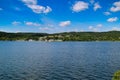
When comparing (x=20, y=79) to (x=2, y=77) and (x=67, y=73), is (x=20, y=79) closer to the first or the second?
(x=2, y=77)

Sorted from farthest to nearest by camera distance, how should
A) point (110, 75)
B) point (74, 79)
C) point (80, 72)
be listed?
point (80, 72), point (110, 75), point (74, 79)

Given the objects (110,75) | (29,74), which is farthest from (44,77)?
(110,75)

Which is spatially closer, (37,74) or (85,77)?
(85,77)

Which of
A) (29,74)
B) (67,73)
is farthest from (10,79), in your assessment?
(67,73)

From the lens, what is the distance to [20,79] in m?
53.4

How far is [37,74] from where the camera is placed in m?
59.2

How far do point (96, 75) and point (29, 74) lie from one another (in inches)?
758

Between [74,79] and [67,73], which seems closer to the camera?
[74,79]

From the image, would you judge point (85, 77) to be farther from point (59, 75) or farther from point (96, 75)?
point (59, 75)

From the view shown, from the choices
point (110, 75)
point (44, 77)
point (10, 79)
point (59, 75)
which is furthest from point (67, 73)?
point (10, 79)

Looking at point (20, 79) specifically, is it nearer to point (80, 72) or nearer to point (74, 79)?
point (74, 79)

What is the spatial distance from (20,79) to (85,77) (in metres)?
17.4

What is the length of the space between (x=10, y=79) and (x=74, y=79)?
16893 mm

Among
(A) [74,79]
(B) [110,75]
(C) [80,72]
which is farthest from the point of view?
(C) [80,72]
